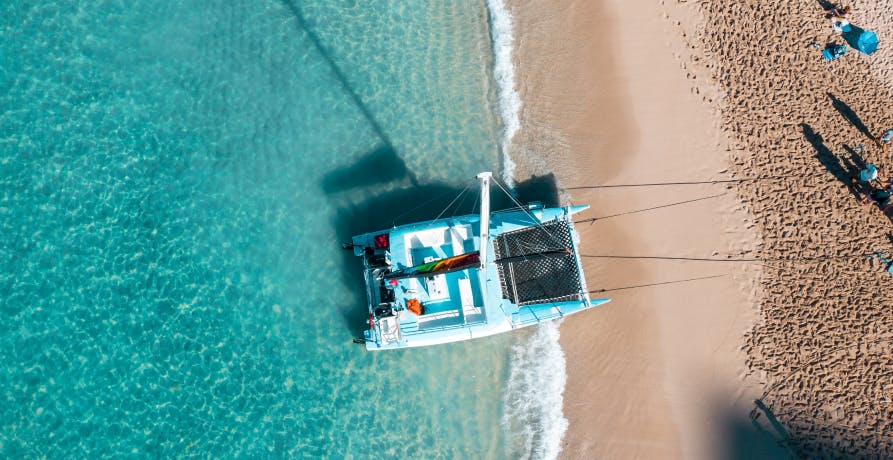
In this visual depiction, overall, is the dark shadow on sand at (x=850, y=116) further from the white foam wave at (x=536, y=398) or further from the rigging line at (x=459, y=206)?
the rigging line at (x=459, y=206)

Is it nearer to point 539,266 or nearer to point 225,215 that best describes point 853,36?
point 539,266

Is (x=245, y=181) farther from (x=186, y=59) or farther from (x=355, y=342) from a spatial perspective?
(x=355, y=342)

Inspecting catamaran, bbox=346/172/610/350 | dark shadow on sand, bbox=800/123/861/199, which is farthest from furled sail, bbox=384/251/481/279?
dark shadow on sand, bbox=800/123/861/199

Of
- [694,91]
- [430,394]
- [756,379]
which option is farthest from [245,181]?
[756,379]

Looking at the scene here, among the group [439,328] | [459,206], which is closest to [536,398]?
[439,328]

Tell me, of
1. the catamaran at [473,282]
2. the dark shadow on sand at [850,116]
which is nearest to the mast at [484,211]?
the catamaran at [473,282]
